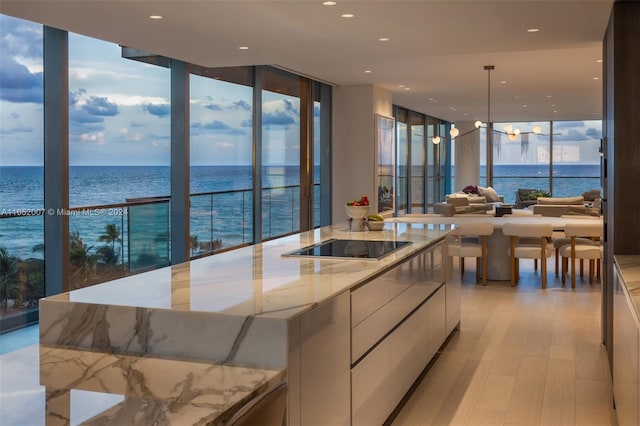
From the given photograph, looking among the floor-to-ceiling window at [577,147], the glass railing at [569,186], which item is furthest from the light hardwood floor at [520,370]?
the floor-to-ceiling window at [577,147]

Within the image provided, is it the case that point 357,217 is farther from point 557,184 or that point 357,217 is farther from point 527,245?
point 557,184

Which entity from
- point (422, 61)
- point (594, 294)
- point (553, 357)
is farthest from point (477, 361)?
point (422, 61)

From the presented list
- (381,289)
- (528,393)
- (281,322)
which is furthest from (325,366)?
(528,393)

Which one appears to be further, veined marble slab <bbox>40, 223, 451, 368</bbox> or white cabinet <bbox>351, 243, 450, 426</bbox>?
white cabinet <bbox>351, 243, 450, 426</bbox>

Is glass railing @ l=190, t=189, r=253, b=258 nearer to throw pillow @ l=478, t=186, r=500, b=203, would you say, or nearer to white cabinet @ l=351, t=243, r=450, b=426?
white cabinet @ l=351, t=243, r=450, b=426

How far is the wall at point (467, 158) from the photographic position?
59.3ft

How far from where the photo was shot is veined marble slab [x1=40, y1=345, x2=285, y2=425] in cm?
173

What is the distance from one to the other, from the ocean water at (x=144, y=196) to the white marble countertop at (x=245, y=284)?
2.42m

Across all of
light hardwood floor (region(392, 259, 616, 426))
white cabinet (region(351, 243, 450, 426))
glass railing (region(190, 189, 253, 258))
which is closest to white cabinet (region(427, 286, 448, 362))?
white cabinet (region(351, 243, 450, 426))

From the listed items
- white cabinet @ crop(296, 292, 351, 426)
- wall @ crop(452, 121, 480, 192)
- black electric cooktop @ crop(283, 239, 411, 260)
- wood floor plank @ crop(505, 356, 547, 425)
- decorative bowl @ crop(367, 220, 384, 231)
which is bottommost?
wood floor plank @ crop(505, 356, 547, 425)

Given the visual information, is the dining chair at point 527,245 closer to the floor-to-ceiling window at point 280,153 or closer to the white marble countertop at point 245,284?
the floor-to-ceiling window at point 280,153

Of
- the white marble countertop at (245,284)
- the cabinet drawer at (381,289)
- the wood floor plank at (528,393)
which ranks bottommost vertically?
the wood floor plank at (528,393)

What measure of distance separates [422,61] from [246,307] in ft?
20.1

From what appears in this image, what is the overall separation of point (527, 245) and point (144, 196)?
15.2 feet
